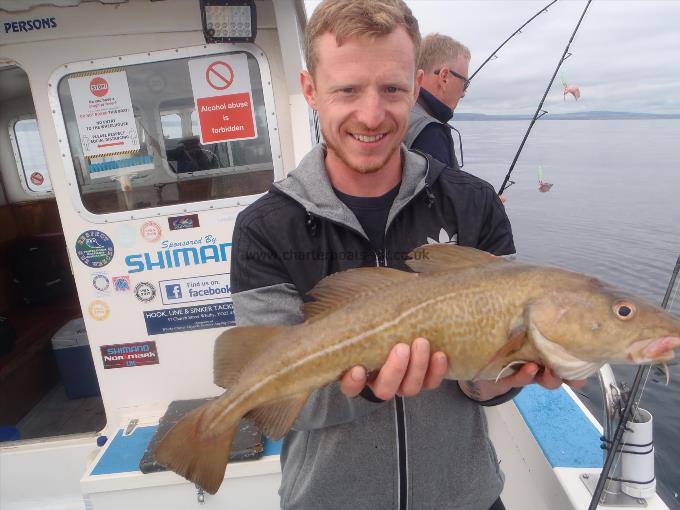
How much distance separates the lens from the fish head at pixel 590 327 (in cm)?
160

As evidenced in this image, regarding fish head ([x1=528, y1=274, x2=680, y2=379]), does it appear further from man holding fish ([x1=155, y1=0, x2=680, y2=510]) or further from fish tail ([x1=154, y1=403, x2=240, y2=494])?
fish tail ([x1=154, y1=403, x2=240, y2=494])

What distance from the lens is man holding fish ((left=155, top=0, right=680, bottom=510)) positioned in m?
1.70

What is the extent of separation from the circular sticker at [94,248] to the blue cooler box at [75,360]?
2185 millimetres

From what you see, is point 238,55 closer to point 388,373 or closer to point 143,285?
point 143,285

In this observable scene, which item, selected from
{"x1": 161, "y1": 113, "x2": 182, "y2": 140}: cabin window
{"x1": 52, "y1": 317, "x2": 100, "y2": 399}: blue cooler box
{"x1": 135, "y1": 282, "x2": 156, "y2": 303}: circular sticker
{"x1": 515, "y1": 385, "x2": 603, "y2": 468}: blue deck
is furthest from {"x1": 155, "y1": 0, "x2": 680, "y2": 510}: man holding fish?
{"x1": 52, "y1": 317, "x2": 100, "y2": 399}: blue cooler box

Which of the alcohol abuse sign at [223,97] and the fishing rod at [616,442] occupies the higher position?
the alcohol abuse sign at [223,97]

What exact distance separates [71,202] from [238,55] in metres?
1.94

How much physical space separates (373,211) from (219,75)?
2.47 metres

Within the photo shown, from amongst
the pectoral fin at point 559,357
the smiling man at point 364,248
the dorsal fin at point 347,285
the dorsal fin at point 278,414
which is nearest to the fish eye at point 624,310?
the pectoral fin at point 559,357

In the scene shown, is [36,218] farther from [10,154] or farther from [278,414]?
[278,414]

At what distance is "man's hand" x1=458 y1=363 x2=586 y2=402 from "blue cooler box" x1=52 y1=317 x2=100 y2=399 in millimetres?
5274

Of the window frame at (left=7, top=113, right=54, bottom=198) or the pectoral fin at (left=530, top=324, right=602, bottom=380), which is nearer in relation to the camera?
the pectoral fin at (left=530, top=324, right=602, bottom=380)

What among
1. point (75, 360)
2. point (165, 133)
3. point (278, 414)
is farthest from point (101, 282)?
point (278, 414)

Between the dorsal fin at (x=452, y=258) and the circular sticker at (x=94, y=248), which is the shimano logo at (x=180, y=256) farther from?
the dorsal fin at (x=452, y=258)
